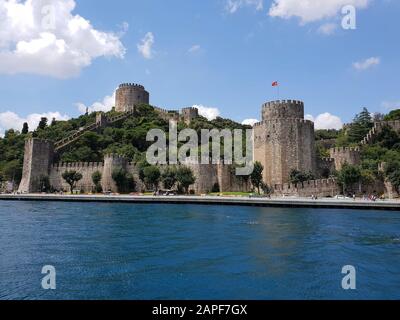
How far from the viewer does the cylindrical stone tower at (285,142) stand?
42.1m

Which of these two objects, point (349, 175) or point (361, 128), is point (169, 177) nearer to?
point (349, 175)

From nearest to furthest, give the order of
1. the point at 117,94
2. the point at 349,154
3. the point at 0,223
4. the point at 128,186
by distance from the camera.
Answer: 1. the point at 0,223
2. the point at 349,154
3. the point at 128,186
4. the point at 117,94

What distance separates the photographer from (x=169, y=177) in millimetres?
44125

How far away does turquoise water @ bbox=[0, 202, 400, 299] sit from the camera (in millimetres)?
9266

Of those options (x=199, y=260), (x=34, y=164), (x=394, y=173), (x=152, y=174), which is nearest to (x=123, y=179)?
(x=152, y=174)

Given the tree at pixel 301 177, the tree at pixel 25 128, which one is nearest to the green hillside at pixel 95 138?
the tree at pixel 25 128

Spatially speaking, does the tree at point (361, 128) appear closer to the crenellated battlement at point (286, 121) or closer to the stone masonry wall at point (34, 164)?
the crenellated battlement at point (286, 121)

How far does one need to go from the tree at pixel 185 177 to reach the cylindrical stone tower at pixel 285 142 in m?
7.86

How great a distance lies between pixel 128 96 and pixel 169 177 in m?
35.6

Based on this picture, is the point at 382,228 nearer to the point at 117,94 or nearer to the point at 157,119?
the point at 157,119

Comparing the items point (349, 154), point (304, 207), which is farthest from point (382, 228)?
point (349, 154)

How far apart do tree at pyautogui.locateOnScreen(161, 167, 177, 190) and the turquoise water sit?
23.3 metres
